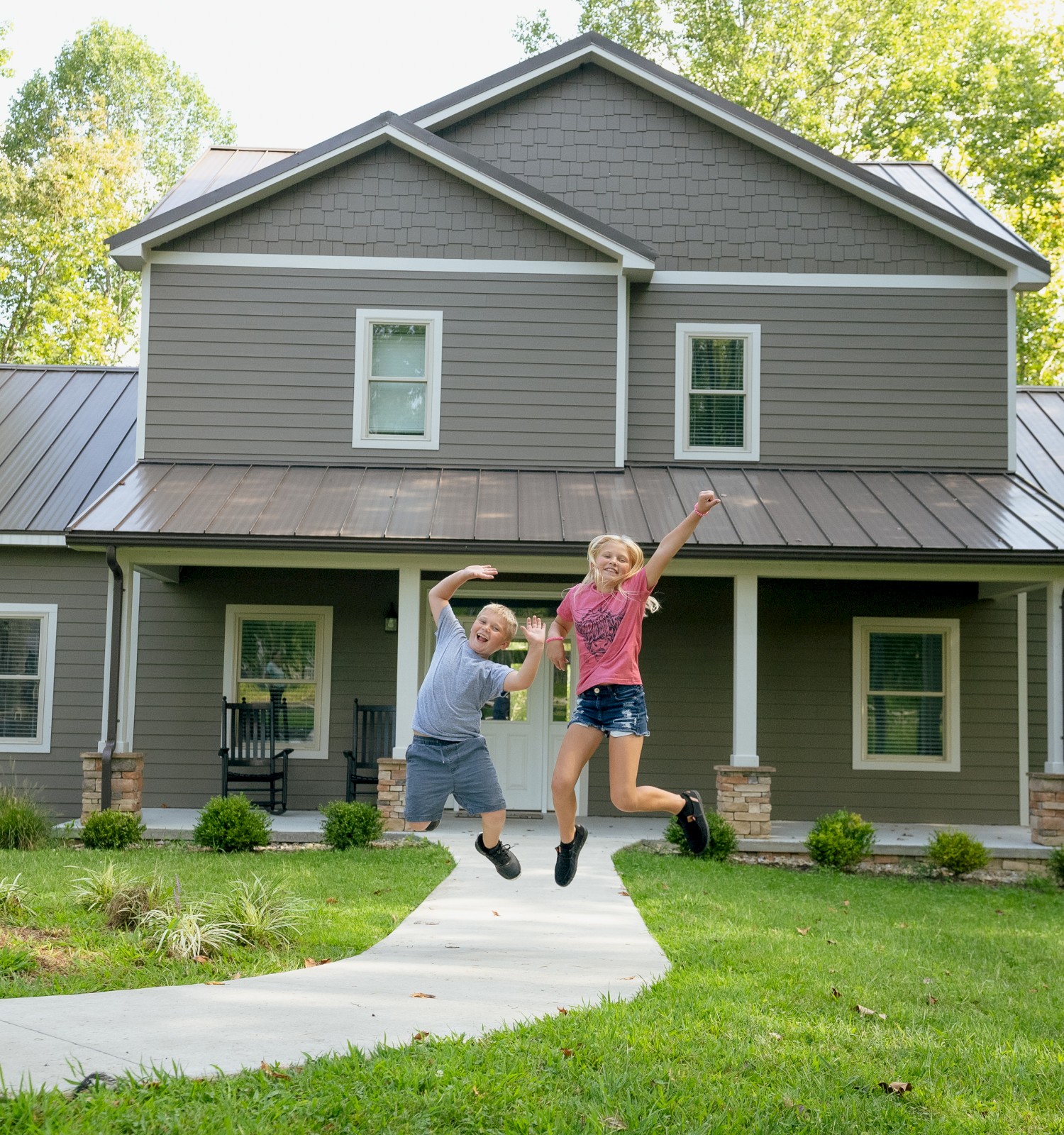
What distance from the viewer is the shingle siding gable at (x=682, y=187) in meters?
13.7

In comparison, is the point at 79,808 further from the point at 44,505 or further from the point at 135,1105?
the point at 135,1105

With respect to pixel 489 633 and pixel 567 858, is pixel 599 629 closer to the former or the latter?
pixel 489 633

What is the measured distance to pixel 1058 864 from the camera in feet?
34.0

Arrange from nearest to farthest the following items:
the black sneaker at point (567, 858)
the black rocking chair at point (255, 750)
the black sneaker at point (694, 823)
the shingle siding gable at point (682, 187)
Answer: the black sneaker at point (694, 823) → the black sneaker at point (567, 858) → the black rocking chair at point (255, 750) → the shingle siding gable at point (682, 187)

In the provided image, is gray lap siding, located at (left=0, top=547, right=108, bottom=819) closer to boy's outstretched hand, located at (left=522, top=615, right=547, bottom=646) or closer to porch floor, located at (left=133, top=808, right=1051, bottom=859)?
porch floor, located at (left=133, top=808, right=1051, bottom=859)

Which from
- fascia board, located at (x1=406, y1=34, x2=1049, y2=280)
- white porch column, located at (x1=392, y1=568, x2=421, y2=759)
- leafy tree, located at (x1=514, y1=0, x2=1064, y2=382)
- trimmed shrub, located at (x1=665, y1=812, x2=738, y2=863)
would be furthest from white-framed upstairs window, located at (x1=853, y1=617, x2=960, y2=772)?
leafy tree, located at (x1=514, y1=0, x2=1064, y2=382)

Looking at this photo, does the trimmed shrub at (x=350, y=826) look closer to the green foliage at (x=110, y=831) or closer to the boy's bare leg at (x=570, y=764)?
the green foliage at (x=110, y=831)

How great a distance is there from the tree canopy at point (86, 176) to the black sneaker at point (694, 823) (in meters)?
25.5

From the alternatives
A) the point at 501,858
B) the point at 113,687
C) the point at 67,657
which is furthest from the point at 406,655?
the point at 501,858

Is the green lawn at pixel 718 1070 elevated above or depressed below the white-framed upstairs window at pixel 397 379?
below

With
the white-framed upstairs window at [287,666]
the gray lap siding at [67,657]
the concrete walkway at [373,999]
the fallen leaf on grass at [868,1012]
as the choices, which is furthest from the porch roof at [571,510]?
the fallen leaf on grass at [868,1012]

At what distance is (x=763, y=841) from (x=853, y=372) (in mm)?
5405

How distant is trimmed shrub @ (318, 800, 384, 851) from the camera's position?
10.6m

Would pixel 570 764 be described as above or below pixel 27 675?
below
